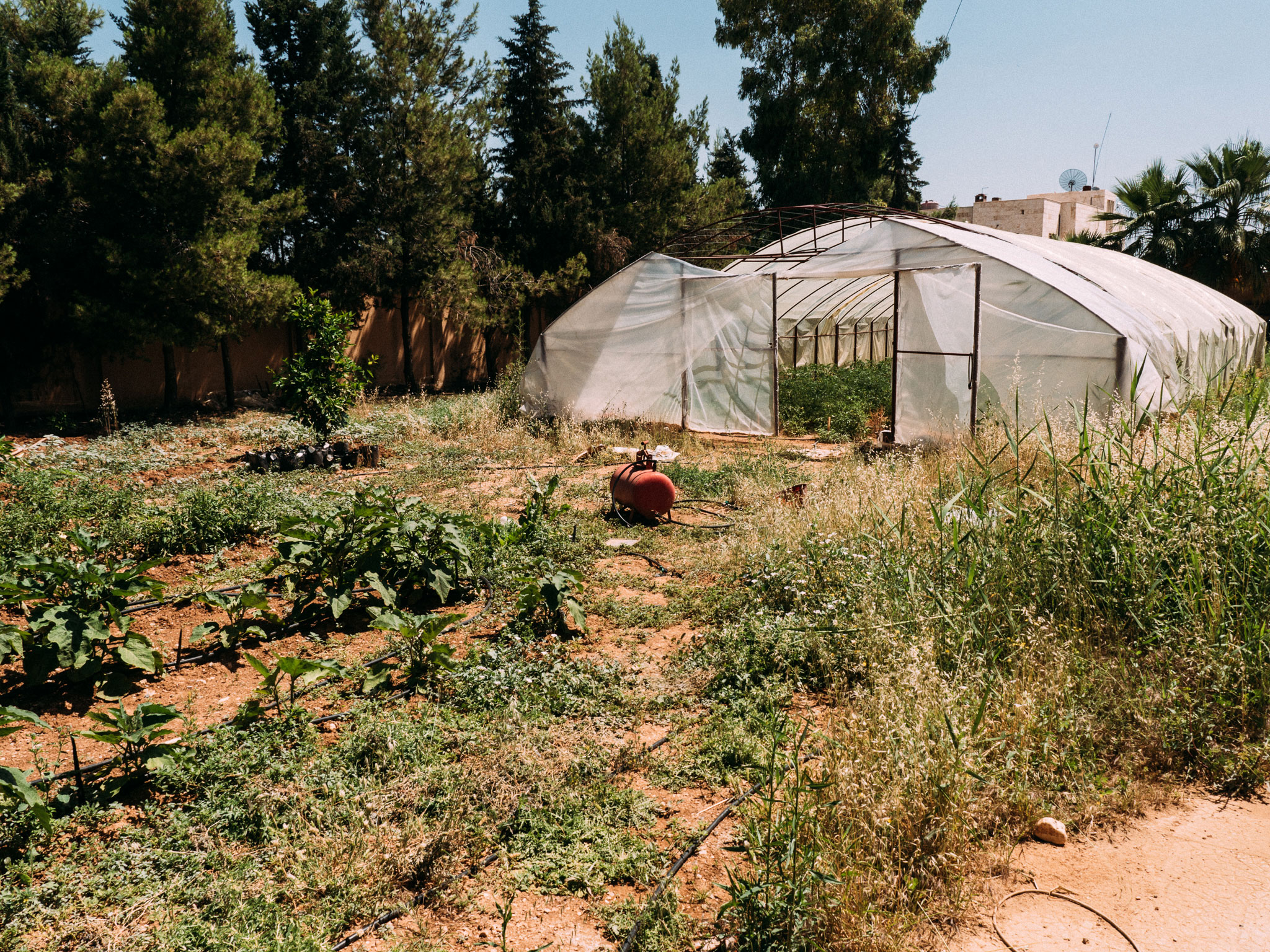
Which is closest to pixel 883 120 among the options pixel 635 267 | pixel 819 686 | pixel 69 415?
pixel 635 267

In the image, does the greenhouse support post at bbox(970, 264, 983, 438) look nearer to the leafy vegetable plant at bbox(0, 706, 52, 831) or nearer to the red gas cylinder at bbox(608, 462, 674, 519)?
the red gas cylinder at bbox(608, 462, 674, 519)

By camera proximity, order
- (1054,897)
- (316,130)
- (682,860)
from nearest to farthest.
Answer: (1054,897), (682,860), (316,130)

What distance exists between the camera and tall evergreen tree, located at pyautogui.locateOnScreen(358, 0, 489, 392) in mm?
18531

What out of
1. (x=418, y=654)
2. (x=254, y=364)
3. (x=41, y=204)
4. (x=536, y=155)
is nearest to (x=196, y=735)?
(x=418, y=654)

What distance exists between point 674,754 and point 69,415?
15.9 metres

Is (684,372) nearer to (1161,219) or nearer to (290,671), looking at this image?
(290,671)

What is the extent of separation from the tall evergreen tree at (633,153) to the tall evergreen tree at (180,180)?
941 cm

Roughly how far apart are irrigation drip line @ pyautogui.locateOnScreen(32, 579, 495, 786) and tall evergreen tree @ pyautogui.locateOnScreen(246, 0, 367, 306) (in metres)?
14.8

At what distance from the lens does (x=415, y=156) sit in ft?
61.3

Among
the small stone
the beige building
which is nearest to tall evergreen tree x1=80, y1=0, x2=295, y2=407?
the small stone

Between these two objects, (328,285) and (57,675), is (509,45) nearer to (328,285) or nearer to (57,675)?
(328,285)

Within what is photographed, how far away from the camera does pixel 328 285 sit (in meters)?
18.4

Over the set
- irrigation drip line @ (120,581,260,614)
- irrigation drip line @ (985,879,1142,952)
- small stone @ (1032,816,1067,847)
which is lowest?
irrigation drip line @ (985,879,1142,952)

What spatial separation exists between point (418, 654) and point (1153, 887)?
337 centimetres
